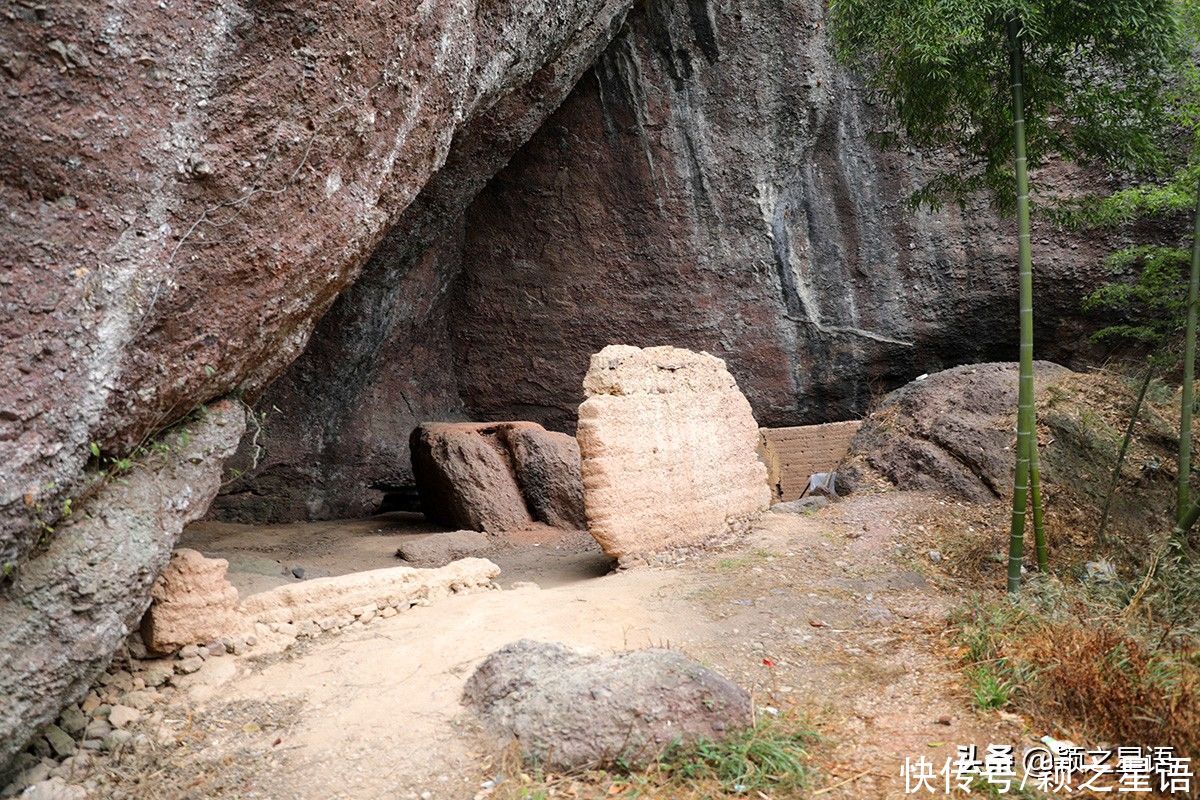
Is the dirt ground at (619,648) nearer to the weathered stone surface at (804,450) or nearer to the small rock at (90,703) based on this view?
the small rock at (90,703)

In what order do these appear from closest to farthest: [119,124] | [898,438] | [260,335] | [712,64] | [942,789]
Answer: [942,789] < [119,124] < [260,335] < [898,438] < [712,64]

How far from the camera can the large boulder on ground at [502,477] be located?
7785 millimetres

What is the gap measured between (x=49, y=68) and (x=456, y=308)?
6.83 m

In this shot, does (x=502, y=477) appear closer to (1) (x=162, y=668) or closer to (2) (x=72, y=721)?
(1) (x=162, y=668)

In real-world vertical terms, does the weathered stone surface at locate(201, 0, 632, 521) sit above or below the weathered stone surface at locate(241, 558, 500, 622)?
above

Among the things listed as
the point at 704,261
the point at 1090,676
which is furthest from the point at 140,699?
the point at 704,261

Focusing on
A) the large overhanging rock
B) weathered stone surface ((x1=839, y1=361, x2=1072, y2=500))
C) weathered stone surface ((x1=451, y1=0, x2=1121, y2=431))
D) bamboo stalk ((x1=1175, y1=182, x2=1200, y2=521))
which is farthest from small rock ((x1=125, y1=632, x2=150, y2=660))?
weathered stone surface ((x1=451, y1=0, x2=1121, y2=431))

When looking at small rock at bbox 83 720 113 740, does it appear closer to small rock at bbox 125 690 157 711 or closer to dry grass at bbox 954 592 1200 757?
small rock at bbox 125 690 157 711

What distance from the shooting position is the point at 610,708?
327 cm

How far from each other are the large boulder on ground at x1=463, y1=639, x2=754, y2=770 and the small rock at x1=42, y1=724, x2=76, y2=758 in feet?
5.10

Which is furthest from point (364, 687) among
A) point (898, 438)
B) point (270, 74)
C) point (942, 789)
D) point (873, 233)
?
point (873, 233)

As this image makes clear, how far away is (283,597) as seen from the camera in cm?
463

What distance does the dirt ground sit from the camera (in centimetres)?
330

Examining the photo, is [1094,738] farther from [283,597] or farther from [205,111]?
[205,111]
